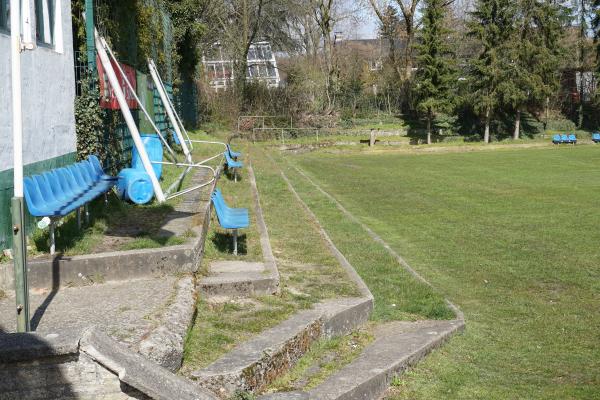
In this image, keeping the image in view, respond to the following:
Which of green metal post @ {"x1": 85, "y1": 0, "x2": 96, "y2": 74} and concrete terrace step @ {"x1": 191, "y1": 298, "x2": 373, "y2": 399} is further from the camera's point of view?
green metal post @ {"x1": 85, "y1": 0, "x2": 96, "y2": 74}

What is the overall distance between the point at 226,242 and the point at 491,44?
1801 inches

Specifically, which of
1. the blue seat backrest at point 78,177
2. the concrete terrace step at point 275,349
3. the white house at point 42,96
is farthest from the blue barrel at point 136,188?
the concrete terrace step at point 275,349

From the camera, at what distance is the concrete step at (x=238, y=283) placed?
732 cm

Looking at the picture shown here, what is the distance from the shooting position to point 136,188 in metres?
11.0

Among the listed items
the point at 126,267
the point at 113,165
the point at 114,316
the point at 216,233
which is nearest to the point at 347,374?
the point at 114,316

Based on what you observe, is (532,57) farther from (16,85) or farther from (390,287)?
(16,85)

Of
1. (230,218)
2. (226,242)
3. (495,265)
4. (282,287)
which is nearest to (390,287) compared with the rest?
(282,287)

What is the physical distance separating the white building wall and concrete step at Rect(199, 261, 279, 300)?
261 centimetres

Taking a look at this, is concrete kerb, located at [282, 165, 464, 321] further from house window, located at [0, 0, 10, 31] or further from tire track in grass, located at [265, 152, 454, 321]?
house window, located at [0, 0, 10, 31]

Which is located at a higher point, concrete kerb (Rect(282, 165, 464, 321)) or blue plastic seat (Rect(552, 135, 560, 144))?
blue plastic seat (Rect(552, 135, 560, 144))

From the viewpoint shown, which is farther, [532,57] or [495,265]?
[532,57]

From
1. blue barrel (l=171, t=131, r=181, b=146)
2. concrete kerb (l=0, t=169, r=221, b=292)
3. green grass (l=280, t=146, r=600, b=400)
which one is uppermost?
blue barrel (l=171, t=131, r=181, b=146)

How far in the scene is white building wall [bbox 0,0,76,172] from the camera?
27.8 ft

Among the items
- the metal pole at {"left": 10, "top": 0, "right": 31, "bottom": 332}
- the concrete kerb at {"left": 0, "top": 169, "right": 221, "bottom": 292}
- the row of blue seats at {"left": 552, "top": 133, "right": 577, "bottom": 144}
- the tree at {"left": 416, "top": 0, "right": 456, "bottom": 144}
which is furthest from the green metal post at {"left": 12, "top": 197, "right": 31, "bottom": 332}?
the row of blue seats at {"left": 552, "top": 133, "right": 577, "bottom": 144}
